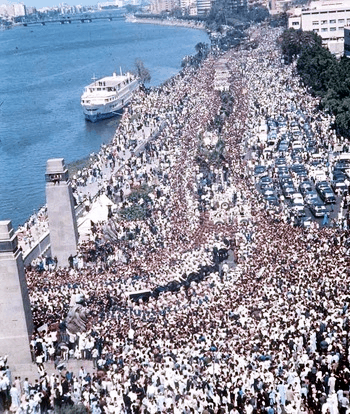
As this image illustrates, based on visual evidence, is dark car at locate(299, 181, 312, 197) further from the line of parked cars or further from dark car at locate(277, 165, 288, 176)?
dark car at locate(277, 165, 288, 176)

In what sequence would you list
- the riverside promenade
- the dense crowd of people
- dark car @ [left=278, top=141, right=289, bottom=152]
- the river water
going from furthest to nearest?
the river water → dark car @ [left=278, top=141, right=289, bottom=152] → the riverside promenade → the dense crowd of people

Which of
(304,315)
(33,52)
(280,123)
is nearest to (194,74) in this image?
(280,123)

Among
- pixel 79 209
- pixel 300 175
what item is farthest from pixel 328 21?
pixel 79 209

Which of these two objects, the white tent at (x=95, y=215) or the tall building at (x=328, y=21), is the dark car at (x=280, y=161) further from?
the tall building at (x=328, y=21)

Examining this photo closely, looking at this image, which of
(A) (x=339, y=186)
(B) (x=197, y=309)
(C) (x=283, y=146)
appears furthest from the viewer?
(C) (x=283, y=146)

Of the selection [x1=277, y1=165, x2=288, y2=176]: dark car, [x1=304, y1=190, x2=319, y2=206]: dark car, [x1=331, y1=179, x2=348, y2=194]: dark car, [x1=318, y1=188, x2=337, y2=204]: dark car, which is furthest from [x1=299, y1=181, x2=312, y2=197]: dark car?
[x1=277, y1=165, x2=288, y2=176]: dark car

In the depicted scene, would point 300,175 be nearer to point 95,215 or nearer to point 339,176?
point 339,176

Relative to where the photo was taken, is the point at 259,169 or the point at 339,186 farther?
the point at 259,169
